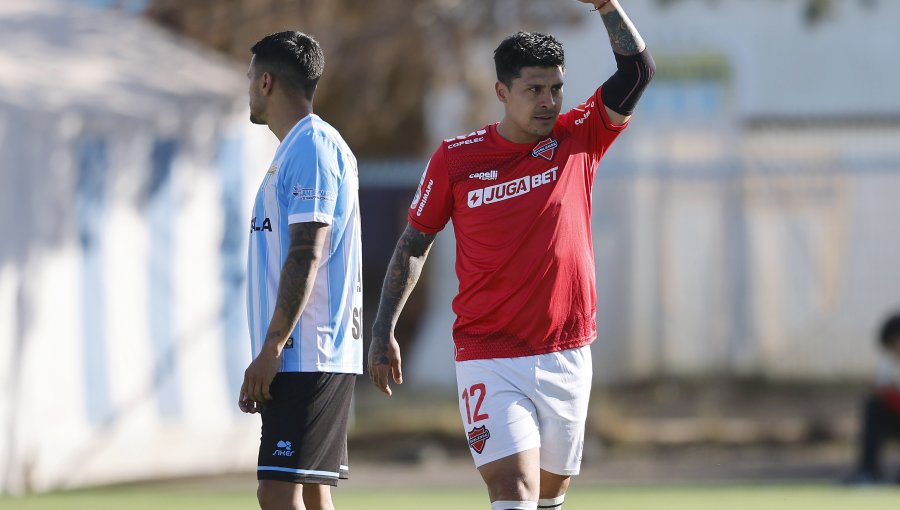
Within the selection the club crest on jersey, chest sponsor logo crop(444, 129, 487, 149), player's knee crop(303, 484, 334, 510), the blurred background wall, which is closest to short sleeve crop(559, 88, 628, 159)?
the club crest on jersey

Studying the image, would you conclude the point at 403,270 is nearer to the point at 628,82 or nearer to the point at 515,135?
the point at 515,135

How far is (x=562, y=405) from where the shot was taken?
6109 mm

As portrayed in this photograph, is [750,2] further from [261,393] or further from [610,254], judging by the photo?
[261,393]

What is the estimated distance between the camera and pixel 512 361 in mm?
6078

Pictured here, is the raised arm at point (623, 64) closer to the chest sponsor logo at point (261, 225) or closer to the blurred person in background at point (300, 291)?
the blurred person in background at point (300, 291)

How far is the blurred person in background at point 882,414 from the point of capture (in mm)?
12203

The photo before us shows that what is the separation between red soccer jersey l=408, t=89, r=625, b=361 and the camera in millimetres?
6047

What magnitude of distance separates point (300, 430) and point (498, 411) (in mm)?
852

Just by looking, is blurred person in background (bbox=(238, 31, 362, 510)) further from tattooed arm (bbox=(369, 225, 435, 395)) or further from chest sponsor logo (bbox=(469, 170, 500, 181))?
chest sponsor logo (bbox=(469, 170, 500, 181))

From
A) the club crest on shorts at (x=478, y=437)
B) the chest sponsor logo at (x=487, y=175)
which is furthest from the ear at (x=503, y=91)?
the club crest on shorts at (x=478, y=437)

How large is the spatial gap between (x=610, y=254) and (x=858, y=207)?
2484 millimetres

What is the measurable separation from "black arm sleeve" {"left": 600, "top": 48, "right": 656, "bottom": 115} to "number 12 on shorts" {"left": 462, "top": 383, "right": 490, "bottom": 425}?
3.80ft

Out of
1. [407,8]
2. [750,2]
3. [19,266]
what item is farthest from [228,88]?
[750,2]

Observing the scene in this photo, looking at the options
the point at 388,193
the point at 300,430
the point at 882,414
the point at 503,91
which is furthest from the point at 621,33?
the point at 388,193
